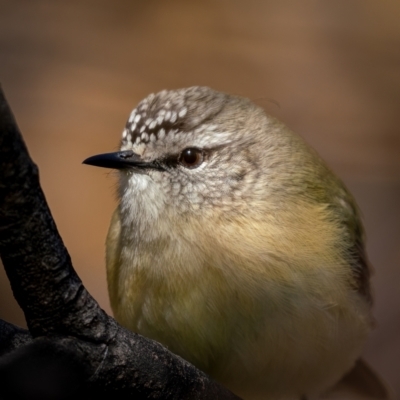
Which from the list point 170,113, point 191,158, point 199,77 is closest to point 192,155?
point 191,158

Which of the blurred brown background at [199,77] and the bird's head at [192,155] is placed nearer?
the bird's head at [192,155]

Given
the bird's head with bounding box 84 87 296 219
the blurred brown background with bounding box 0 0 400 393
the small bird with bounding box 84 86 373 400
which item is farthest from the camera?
the blurred brown background with bounding box 0 0 400 393

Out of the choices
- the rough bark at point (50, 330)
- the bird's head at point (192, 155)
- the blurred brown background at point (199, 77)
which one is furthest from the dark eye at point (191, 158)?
the blurred brown background at point (199, 77)

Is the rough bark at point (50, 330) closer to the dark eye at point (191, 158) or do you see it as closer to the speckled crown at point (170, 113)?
the dark eye at point (191, 158)

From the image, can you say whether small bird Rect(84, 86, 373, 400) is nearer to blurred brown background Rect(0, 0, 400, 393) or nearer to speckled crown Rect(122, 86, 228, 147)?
speckled crown Rect(122, 86, 228, 147)

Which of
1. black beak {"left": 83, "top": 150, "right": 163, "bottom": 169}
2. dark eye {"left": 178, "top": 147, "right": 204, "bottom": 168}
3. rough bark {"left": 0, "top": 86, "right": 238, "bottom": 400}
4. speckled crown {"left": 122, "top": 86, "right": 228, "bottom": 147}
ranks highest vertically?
speckled crown {"left": 122, "top": 86, "right": 228, "bottom": 147}

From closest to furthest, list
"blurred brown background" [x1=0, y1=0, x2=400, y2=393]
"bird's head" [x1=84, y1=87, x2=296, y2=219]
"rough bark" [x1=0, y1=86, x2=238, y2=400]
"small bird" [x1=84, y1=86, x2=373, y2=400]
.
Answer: "rough bark" [x1=0, y1=86, x2=238, y2=400] → "small bird" [x1=84, y1=86, x2=373, y2=400] → "bird's head" [x1=84, y1=87, x2=296, y2=219] → "blurred brown background" [x1=0, y1=0, x2=400, y2=393]

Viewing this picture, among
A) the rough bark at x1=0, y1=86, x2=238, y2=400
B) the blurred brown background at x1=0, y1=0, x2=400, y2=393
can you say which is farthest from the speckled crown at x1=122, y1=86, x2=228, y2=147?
the blurred brown background at x1=0, y1=0, x2=400, y2=393
